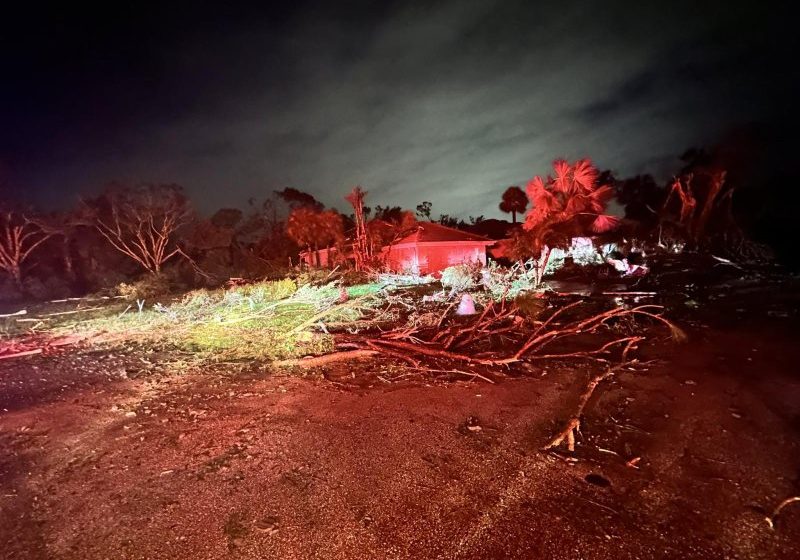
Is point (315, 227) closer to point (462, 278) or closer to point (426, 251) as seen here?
point (426, 251)

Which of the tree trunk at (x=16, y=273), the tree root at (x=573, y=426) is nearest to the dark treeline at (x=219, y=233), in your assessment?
the tree trunk at (x=16, y=273)

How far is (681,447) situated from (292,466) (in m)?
3.77

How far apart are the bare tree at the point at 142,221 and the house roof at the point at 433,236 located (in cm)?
1194

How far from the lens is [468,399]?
219 inches

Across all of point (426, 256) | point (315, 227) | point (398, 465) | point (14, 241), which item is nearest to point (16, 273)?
point (14, 241)

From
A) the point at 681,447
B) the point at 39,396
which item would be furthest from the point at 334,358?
the point at 681,447

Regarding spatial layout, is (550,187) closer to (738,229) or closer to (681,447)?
(681,447)

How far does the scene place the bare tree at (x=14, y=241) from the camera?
21.1 metres

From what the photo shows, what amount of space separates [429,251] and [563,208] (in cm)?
875

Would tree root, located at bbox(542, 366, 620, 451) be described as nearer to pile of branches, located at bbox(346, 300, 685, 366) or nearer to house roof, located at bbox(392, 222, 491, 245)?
pile of branches, located at bbox(346, 300, 685, 366)

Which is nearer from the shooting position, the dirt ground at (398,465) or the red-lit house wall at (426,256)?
the dirt ground at (398,465)

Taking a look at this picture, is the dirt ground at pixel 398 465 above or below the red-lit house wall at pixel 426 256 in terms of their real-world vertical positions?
below

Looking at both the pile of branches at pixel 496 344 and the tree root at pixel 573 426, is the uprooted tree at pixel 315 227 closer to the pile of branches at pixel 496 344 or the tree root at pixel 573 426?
the pile of branches at pixel 496 344

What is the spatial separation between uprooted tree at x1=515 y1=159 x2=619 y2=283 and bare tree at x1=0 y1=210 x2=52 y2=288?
23919 mm
